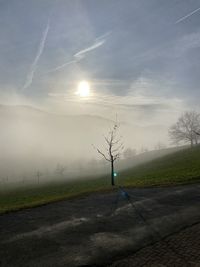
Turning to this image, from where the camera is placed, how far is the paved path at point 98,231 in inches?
378

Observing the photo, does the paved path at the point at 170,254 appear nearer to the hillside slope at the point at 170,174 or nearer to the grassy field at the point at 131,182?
the grassy field at the point at 131,182

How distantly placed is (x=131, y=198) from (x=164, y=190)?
3.94 meters

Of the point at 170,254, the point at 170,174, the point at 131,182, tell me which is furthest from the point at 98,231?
the point at 170,174

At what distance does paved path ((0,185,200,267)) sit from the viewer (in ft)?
31.5

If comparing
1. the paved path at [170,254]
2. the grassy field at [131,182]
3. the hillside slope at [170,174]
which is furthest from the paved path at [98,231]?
the hillside slope at [170,174]

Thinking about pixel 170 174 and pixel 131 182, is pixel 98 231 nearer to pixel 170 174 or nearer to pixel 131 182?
pixel 131 182

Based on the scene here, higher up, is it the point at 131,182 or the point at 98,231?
the point at 131,182

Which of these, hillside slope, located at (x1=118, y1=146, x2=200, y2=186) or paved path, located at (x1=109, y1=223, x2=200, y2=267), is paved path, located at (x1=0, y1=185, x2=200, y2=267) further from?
hillside slope, located at (x1=118, y1=146, x2=200, y2=186)

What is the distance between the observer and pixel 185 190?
824 inches

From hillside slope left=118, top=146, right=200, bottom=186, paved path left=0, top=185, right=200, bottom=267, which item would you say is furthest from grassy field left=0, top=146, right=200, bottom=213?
paved path left=0, top=185, right=200, bottom=267

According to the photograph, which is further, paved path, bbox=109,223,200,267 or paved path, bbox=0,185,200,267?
paved path, bbox=0,185,200,267

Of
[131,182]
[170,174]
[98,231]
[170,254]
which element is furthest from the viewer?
[170,174]

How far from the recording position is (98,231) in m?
12.2

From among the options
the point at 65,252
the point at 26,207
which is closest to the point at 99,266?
the point at 65,252
